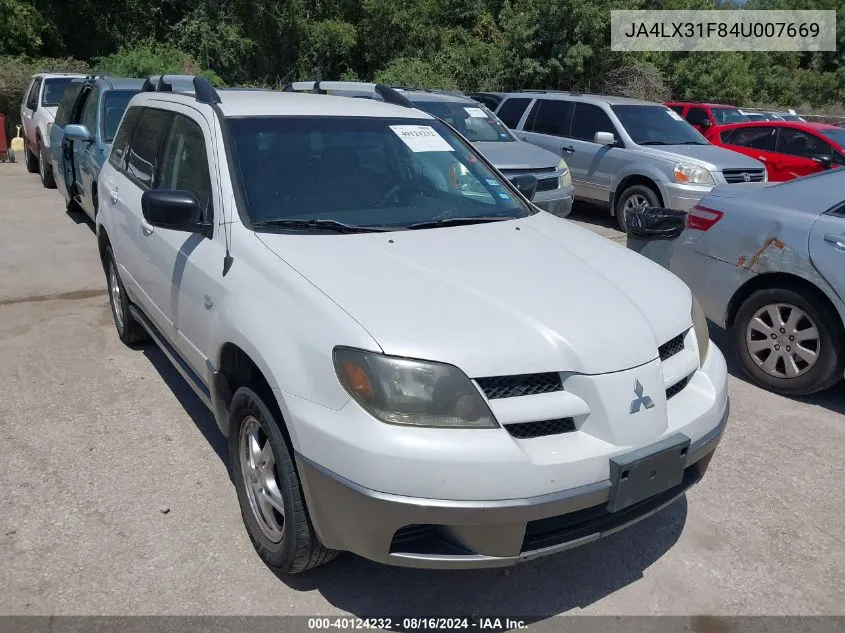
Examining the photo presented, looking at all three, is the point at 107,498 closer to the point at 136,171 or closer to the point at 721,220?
the point at 136,171

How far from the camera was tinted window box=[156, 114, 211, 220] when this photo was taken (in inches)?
137

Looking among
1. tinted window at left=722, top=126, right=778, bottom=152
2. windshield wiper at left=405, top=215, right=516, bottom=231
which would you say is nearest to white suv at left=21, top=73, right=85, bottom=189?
windshield wiper at left=405, top=215, right=516, bottom=231

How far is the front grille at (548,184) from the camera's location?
866cm

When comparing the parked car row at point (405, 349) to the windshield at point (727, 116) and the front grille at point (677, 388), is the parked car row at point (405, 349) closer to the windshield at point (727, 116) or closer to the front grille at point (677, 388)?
the front grille at point (677, 388)

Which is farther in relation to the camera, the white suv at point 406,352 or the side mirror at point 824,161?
the side mirror at point 824,161

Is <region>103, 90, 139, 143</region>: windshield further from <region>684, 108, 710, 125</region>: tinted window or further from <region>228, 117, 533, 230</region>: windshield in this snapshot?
<region>684, 108, 710, 125</region>: tinted window

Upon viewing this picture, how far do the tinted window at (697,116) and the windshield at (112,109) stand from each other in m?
10.5

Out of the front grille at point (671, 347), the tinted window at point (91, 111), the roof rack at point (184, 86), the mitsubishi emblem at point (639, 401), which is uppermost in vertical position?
the roof rack at point (184, 86)

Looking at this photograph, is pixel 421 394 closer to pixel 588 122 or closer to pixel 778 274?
pixel 778 274

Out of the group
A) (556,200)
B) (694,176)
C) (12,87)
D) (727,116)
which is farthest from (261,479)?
(12,87)

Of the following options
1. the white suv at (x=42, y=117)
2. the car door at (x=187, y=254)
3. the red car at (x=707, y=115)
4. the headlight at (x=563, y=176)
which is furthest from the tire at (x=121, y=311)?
the red car at (x=707, y=115)

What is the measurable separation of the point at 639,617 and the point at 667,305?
120 centimetres

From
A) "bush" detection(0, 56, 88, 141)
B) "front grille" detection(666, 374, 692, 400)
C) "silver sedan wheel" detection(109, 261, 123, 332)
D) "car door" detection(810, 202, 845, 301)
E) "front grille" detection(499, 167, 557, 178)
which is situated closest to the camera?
"front grille" detection(666, 374, 692, 400)

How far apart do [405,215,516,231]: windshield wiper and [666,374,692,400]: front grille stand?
4.05ft
